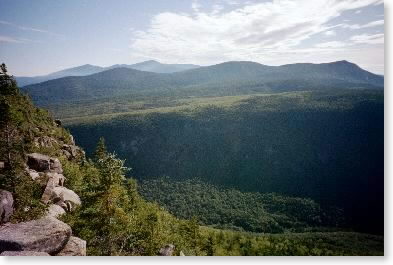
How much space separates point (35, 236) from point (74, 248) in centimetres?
131

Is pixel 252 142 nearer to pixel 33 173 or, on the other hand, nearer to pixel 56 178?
pixel 56 178

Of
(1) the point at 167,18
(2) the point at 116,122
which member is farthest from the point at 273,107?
(1) the point at 167,18

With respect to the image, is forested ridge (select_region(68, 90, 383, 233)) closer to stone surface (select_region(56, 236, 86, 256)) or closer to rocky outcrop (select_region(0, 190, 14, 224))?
stone surface (select_region(56, 236, 86, 256))

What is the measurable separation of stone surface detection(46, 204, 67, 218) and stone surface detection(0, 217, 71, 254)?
1.62 m

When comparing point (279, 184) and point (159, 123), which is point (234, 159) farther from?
point (159, 123)

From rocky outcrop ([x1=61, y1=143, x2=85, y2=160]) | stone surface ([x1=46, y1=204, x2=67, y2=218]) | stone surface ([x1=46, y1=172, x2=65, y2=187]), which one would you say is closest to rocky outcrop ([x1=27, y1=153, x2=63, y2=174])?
stone surface ([x1=46, y1=172, x2=65, y2=187])

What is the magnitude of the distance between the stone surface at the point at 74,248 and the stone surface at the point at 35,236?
1.12ft

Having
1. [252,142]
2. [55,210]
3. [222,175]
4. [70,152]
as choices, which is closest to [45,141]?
[70,152]

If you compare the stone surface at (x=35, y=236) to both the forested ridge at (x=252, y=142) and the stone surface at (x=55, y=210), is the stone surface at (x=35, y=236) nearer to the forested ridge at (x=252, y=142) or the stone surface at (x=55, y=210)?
the stone surface at (x=55, y=210)

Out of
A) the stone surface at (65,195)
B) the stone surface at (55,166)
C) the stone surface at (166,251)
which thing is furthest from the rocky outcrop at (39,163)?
the stone surface at (166,251)

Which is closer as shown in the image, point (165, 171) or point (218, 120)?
point (165, 171)

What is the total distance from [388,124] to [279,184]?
36170mm

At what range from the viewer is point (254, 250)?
38.5 ft

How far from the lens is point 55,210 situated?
1084cm
